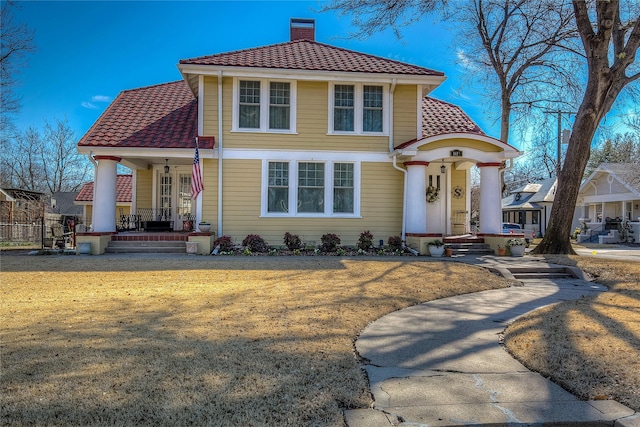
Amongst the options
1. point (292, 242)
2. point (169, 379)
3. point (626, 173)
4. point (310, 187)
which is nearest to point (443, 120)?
point (310, 187)

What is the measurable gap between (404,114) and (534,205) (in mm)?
27308

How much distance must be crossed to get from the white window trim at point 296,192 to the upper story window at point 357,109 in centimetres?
124

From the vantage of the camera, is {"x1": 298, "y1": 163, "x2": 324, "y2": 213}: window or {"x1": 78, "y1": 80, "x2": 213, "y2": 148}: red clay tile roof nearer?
{"x1": 78, "y1": 80, "x2": 213, "y2": 148}: red clay tile roof

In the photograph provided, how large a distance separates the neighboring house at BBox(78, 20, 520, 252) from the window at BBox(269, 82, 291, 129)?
33 mm

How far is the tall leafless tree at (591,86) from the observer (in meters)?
13.5

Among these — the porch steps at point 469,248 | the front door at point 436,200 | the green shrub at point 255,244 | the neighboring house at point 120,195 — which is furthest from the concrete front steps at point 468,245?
the neighboring house at point 120,195

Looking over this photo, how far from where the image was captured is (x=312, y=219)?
1423 centimetres

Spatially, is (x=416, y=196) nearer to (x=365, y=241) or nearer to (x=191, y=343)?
(x=365, y=241)

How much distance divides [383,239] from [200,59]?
830cm

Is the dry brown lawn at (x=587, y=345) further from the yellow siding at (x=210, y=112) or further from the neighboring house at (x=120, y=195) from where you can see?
the neighboring house at (x=120, y=195)

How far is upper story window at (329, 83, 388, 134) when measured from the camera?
14.4 metres

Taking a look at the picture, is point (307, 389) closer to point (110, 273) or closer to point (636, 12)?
point (110, 273)

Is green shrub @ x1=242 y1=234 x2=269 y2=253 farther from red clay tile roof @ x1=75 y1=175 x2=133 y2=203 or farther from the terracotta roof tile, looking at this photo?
red clay tile roof @ x1=75 y1=175 x2=133 y2=203

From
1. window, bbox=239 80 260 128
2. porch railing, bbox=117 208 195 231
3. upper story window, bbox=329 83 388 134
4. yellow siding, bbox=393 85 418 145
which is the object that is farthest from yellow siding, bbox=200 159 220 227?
yellow siding, bbox=393 85 418 145
